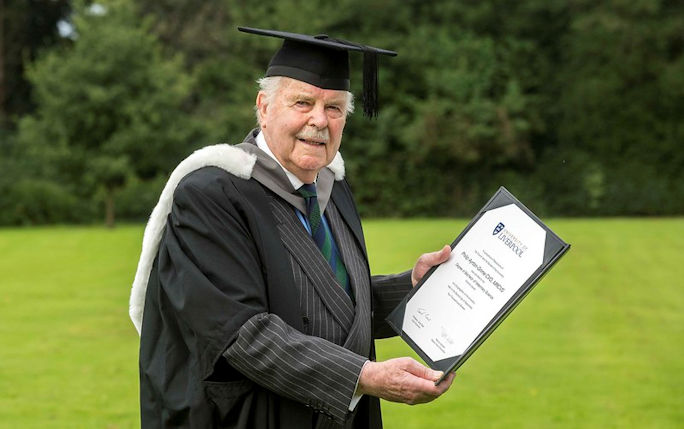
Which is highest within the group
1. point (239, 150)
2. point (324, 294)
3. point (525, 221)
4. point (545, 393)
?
point (239, 150)

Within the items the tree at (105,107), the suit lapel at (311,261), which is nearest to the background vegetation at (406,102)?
the tree at (105,107)

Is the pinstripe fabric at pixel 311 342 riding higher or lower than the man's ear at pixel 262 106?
lower

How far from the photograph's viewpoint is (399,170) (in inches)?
1363

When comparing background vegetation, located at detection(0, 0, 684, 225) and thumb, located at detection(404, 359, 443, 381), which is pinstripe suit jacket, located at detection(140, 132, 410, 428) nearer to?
thumb, located at detection(404, 359, 443, 381)

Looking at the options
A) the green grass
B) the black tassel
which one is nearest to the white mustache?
the black tassel

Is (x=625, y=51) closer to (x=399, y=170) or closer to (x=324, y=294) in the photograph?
(x=399, y=170)

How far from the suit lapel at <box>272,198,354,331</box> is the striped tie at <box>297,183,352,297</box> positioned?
0.17ft

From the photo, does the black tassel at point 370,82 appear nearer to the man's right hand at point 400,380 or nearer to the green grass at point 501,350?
the man's right hand at point 400,380

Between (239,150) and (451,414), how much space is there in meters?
5.23

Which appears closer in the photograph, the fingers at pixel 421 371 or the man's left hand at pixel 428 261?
the fingers at pixel 421 371

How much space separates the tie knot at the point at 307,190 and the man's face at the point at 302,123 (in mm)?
56

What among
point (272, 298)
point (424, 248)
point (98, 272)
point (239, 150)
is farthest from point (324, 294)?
point (424, 248)

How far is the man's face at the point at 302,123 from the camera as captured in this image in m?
2.88

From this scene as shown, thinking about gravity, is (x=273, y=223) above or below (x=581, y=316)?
above
